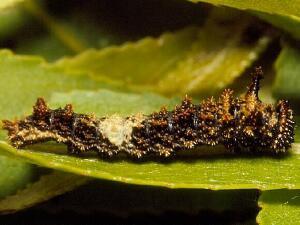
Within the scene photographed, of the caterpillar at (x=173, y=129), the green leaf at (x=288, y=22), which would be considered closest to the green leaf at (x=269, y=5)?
the green leaf at (x=288, y=22)

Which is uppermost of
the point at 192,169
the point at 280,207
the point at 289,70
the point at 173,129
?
the point at 289,70

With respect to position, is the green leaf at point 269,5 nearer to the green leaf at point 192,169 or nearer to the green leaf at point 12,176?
the green leaf at point 192,169

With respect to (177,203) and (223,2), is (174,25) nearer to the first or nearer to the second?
(177,203)

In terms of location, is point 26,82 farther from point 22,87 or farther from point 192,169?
point 192,169

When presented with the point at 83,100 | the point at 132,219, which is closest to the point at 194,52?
the point at 83,100

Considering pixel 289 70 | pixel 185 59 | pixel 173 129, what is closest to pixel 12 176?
pixel 173 129
